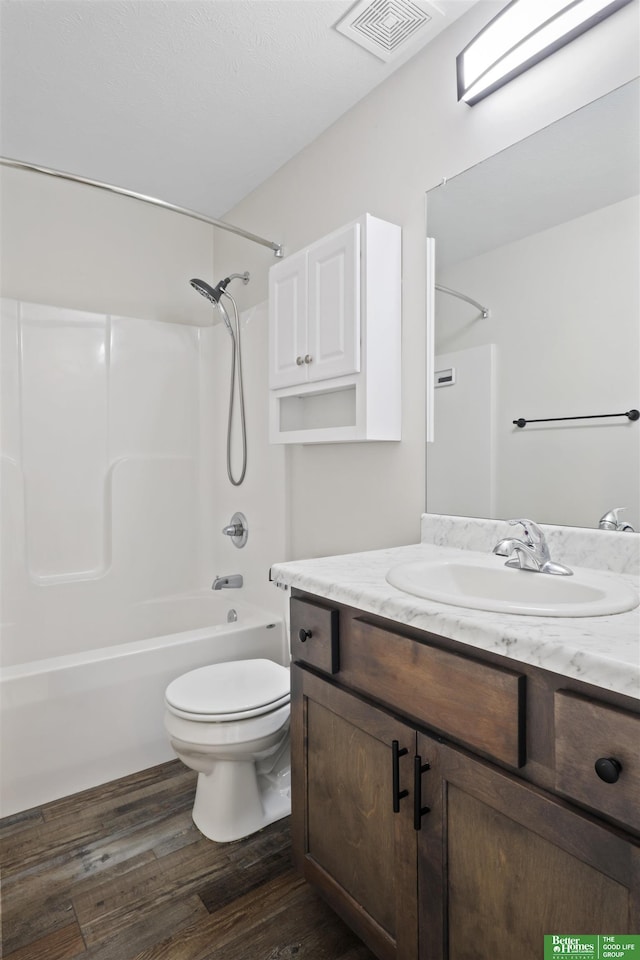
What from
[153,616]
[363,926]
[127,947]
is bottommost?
[127,947]

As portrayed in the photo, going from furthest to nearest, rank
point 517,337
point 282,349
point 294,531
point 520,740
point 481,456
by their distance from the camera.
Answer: point 294,531
point 282,349
point 481,456
point 517,337
point 520,740

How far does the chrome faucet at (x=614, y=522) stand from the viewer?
125 centimetres

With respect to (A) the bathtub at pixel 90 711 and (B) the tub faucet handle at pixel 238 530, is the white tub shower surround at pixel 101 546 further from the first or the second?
(B) the tub faucet handle at pixel 238 530

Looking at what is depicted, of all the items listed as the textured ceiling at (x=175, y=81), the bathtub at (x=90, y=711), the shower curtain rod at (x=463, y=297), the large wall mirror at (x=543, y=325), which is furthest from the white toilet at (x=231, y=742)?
the textured ceiling at (x=175, y=81)

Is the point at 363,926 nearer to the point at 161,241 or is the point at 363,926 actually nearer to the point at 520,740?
the point at 520,740

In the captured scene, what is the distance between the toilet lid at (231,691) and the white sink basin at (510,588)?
2.25 feet

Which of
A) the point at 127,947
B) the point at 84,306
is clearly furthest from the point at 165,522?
the point at 127,947

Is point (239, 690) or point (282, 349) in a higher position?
point (282, 349)

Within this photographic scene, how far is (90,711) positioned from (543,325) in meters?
1.90

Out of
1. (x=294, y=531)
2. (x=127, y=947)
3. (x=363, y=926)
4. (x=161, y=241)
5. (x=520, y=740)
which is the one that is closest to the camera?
(x=520, y=740)

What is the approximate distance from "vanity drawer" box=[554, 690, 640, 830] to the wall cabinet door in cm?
120

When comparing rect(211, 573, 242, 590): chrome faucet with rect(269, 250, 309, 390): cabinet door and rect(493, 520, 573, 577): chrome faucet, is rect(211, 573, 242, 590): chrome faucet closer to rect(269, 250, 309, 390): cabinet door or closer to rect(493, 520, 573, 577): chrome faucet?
rect(269, 250, 309, 390): cabinet door

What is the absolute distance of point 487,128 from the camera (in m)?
1.54

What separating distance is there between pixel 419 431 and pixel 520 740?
3.54 feet
